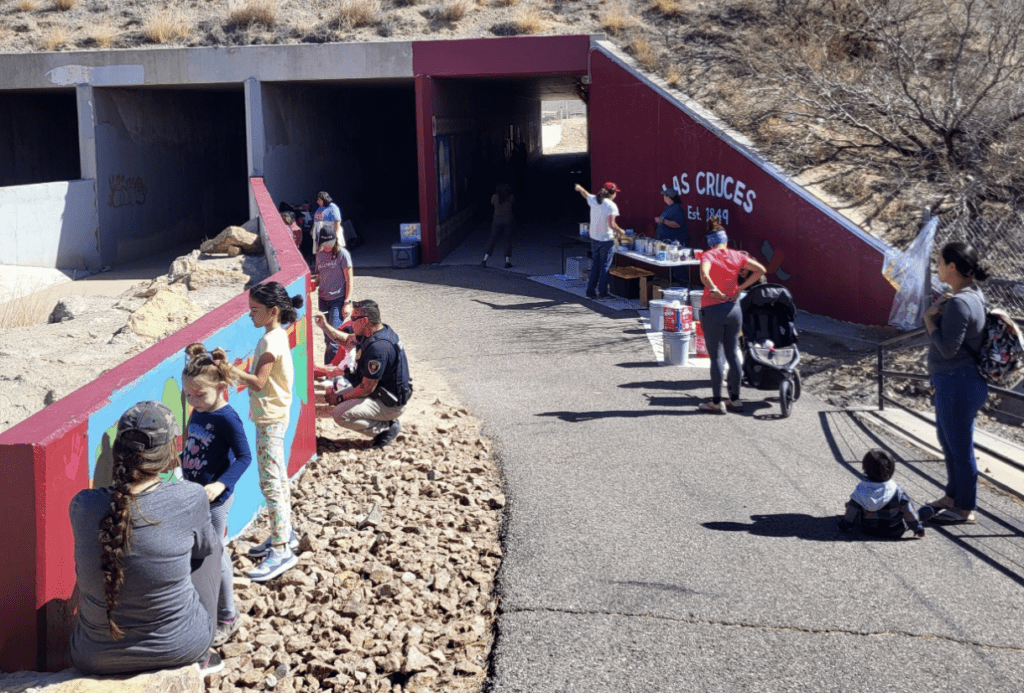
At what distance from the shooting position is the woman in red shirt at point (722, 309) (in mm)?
9812

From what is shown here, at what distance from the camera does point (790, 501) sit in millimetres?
7617

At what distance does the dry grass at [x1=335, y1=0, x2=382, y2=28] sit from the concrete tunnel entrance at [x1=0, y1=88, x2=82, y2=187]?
26.5ft

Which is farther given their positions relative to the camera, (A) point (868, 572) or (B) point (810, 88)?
(B) point (810, 88)

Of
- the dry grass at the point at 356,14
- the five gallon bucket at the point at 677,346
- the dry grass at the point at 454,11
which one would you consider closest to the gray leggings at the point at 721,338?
the five gallon bucket at the point at 677,346

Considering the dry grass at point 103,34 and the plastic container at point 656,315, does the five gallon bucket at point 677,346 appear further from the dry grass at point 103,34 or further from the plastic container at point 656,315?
the dry grass at point 103,34

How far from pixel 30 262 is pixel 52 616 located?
1849cm

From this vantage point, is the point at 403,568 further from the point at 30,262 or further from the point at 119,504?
the point at 30,262

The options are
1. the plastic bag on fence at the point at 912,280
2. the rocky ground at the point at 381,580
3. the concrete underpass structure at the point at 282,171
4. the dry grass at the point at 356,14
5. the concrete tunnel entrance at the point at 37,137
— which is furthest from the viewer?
the concrete tunnel entrance at the point at 37,137

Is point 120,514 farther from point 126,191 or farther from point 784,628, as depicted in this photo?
point 126,191

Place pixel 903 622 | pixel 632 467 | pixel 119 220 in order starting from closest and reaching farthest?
pixel 903 622, pixel 632 467, pixel 119 220

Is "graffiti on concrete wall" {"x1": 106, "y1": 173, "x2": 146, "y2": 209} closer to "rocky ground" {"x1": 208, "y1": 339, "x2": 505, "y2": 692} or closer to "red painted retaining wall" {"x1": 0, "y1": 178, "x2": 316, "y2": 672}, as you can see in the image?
"rocky ground" {"x1": 208, "y1": 339, "x2": 505, "y2": 692}

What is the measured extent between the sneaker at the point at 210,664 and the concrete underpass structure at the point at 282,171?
2.18ft

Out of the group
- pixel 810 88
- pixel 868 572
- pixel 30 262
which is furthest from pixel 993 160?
pixel 30 262

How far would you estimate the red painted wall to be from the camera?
14.1 m
